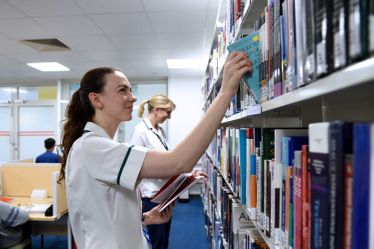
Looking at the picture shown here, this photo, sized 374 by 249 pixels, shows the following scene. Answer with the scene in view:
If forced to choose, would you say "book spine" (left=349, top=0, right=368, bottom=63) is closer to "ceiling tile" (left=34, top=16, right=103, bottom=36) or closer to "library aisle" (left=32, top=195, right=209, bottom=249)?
"ceiling tile" (left=34, top=16, right=103, bottom=36)

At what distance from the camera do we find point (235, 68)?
3.00ft

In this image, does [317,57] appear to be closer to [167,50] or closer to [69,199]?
[69,199]

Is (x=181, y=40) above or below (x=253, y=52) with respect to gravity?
above

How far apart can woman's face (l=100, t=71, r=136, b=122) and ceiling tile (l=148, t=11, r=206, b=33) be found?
2.15m

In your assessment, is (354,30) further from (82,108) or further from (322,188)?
(82,108)

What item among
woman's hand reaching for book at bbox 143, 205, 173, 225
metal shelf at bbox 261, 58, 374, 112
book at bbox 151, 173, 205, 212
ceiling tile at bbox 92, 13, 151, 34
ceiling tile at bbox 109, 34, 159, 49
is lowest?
woman's hand reaching for book at bbox 143, 205, 173, 225

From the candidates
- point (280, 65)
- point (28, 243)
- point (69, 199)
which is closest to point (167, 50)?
point (28, 243)

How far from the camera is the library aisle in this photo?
353 centimetres

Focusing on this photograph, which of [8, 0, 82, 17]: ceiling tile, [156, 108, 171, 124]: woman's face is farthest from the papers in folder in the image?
[8, 0, 82, 17]: ceiling tile

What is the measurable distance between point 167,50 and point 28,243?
3197 millimetres

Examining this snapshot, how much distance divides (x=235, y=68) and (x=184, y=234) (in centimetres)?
349

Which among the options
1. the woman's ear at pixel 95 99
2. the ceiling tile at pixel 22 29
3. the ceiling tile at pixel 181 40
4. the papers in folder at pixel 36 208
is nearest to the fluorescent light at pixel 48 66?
the ceiling tile at pixel 22 29

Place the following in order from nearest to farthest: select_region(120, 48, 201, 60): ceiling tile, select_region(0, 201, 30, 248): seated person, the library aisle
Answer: select_region(0, 201, 30, 248): seated person < the library aisle < select_region(120, 48, 201, 60): ceiling tile

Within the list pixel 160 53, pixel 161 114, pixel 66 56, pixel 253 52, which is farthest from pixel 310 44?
pixel 66 56
